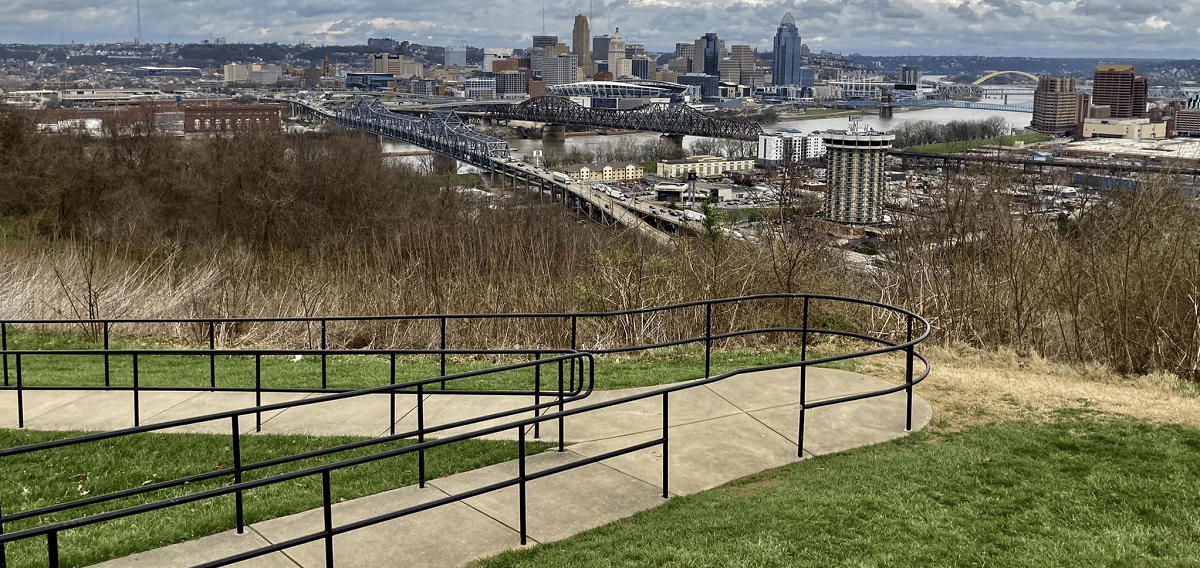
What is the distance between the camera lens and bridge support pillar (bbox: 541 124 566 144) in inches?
5179

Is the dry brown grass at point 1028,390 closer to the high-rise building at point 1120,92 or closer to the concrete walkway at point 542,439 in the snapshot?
the concrete walkway at point 542,439

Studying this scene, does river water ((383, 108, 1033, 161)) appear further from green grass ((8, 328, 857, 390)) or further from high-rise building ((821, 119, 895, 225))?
green grass ((8, 328, 857, 390))

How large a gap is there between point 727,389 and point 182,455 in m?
4.87

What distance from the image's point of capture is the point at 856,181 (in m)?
43.7

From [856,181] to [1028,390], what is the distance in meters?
34.6

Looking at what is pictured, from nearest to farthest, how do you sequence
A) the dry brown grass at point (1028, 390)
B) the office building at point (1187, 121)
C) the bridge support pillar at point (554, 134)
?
the dry brown grass at point (1028, 390)
the office building at point (1187, 121)
the bridge support pillar at point (554, 134)

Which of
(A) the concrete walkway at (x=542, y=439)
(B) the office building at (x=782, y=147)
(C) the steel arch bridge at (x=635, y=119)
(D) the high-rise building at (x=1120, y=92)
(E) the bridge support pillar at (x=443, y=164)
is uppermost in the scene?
(D) the high-rise building at (x=1120, y=92)

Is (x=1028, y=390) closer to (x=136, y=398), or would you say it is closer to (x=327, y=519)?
(x=327, y=519)

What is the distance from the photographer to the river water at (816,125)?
385ft

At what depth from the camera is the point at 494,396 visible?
10242 millimetres

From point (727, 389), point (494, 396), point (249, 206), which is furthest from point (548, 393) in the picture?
point (249, 206)

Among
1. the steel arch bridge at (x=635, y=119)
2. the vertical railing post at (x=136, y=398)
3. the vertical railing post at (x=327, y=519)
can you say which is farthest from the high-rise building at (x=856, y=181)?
the steel arch bridge at (x=635, y=119)

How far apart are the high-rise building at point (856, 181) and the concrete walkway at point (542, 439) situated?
20.6 m

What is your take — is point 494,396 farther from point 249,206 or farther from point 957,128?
point 957,128
